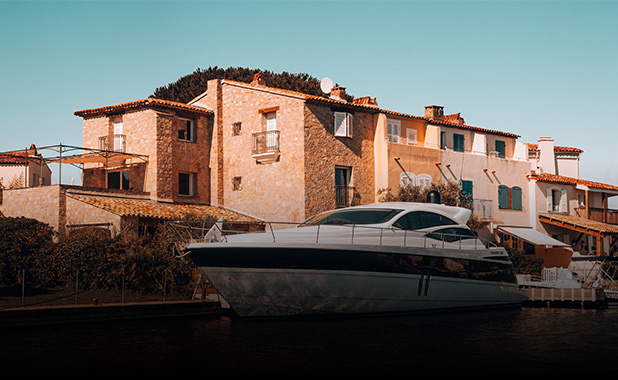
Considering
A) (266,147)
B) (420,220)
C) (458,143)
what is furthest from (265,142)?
(420,220)

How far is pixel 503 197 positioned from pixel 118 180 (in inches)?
844

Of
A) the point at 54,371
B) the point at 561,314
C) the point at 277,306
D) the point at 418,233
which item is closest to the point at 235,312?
the point at 277,306

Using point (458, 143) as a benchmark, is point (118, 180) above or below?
below

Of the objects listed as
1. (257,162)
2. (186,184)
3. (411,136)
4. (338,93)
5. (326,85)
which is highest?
(326,85)

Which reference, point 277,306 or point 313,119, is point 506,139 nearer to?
point 313,119

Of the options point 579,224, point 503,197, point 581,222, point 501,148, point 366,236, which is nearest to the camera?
point 366,236

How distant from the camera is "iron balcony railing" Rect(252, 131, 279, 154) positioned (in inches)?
1364

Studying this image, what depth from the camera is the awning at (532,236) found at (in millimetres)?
38312

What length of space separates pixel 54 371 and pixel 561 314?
16.4 metres

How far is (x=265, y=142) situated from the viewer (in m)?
35.1

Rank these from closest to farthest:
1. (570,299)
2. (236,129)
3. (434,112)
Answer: (570,299)
(236,129)
(434,112)

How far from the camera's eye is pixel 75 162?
117ft

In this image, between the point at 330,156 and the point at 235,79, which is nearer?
the point at 330,156

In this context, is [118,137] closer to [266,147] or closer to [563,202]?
[266,147]
